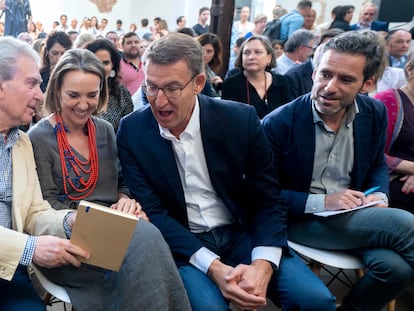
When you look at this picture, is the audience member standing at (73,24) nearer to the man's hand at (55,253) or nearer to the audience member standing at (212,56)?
the audience member standing at (212,56)

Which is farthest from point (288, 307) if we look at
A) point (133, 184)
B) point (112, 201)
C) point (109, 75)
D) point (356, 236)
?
point (109, 75)

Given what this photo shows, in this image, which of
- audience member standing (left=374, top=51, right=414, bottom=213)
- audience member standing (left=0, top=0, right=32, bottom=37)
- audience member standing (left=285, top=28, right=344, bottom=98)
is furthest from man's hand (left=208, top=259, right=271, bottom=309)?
audience member standing (left=0, top=0, right=32, bottom=37)

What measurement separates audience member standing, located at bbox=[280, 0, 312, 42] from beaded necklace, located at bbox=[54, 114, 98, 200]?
4830 millimetres

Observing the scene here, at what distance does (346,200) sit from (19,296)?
51.1 inches

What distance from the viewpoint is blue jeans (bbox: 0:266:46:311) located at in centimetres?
125

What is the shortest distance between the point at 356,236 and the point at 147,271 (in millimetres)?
911

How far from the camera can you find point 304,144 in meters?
1.75

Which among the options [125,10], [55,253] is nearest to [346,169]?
[55,253]

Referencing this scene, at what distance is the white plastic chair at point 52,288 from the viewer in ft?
4.26

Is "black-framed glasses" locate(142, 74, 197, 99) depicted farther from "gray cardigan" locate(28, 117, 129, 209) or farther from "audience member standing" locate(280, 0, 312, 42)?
"audience member standing" locate(280, 0, 312, 42)

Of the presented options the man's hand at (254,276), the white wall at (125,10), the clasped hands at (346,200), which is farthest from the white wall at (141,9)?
the man's hand at (254,276)

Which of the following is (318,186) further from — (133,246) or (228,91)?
(228,91)

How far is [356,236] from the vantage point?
5.44ft

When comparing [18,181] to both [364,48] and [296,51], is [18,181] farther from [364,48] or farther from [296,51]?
[296,51]
